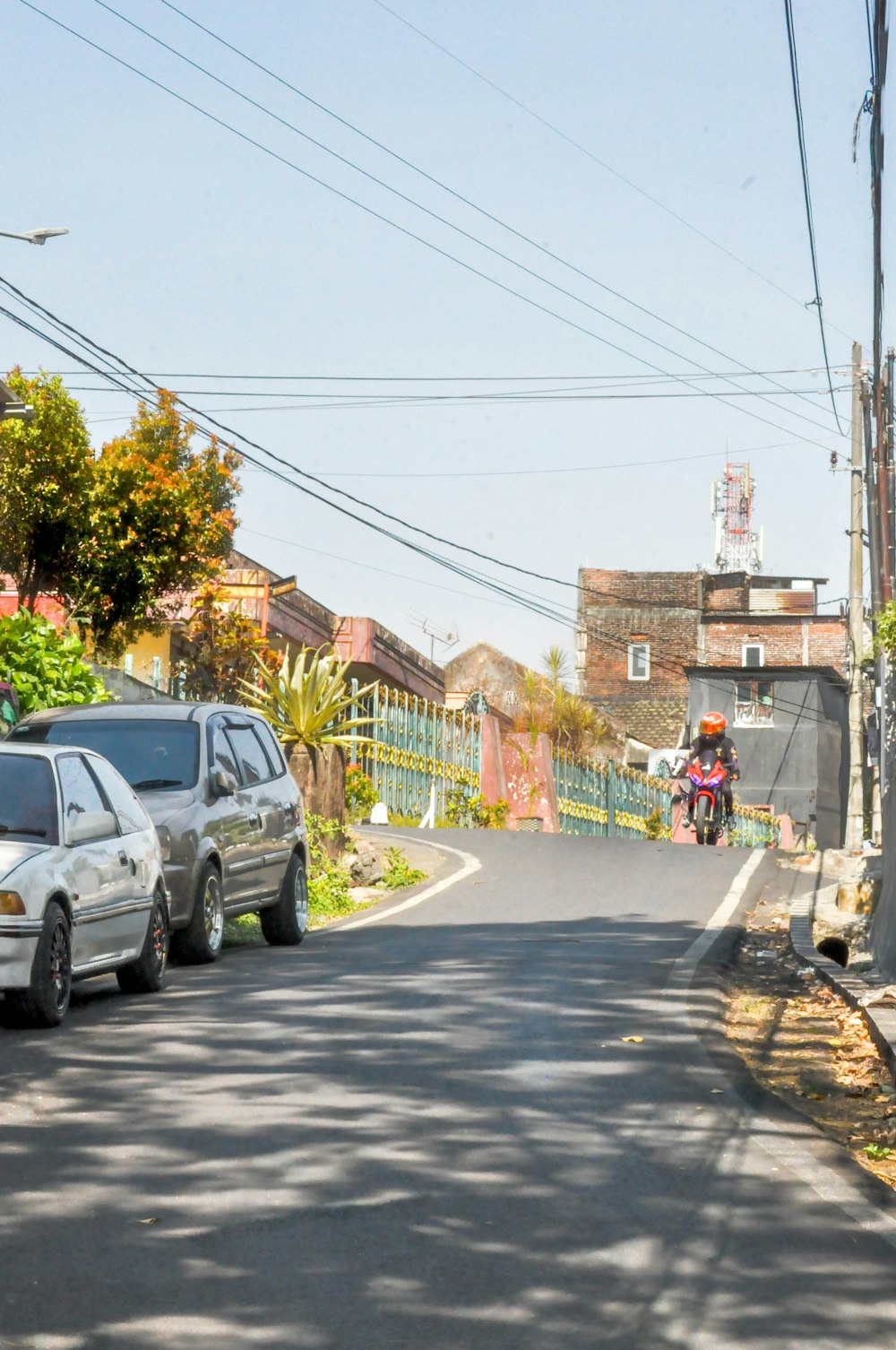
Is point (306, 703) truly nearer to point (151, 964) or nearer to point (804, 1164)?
point (151, 964)

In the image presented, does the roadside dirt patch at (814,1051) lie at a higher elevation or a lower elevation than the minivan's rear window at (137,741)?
lower

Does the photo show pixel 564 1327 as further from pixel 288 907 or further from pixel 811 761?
pixel 811 761

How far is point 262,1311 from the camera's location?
4949 mm

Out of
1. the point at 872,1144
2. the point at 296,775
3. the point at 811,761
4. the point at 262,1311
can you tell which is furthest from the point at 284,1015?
the point at 811,761

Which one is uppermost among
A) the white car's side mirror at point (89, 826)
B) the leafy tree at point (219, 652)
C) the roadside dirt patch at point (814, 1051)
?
the leafy tree at point (219, 652)

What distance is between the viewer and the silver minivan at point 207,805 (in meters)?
12.7

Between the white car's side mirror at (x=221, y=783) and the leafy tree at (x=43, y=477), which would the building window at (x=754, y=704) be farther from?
the white car's side mirror at (x=221, y=783)

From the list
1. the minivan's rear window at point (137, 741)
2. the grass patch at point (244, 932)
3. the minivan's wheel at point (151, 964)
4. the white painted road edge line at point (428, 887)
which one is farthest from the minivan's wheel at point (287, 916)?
the minivan's wheel at point (151, 964)

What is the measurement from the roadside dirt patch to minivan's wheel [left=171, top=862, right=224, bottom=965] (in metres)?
3.49

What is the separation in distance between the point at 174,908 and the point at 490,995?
2656mm

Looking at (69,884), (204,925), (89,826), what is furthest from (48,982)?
(204,925)

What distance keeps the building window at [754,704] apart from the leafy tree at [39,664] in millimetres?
52302

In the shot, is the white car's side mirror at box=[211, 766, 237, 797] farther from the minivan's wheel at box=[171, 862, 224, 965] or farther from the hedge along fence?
the hedge along fence

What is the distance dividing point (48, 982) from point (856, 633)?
1188 inches
